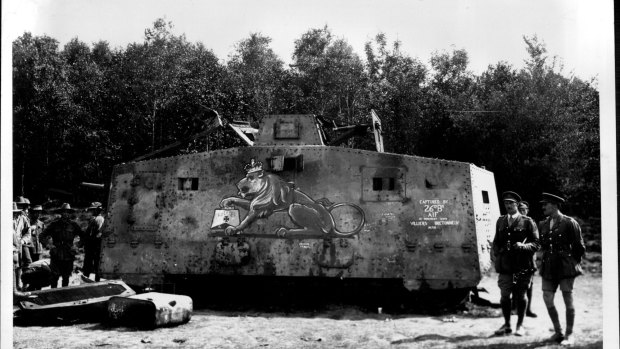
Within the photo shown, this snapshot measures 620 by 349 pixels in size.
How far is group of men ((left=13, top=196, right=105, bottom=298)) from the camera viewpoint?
28.5 feet

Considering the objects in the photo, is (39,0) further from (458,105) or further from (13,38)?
(458,105)

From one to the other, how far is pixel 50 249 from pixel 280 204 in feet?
15.1

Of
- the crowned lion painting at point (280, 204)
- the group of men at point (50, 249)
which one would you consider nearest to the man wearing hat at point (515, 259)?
the crowned lion painting at point (280, 204)

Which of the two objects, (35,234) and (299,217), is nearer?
(299,217)

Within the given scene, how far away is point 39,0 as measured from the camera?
627 centimetres

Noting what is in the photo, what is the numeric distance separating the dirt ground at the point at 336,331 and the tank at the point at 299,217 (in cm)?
63

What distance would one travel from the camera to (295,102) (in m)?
15.6

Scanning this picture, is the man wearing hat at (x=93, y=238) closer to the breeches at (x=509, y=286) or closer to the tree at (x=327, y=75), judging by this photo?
the tree at (x=327, y=75)

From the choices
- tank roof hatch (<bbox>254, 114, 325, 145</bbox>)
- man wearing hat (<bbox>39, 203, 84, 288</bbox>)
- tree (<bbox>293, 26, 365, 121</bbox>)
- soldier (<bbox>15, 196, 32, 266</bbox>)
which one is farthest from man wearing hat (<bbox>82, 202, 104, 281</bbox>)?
tree (<bbox>293, 26, 365, 121</bbox>)

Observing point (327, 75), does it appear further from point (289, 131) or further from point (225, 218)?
point (225, 218)

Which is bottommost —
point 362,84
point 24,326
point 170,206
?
point 24,326

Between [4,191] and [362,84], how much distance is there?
10599mm

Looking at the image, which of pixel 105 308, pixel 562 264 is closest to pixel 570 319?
pixel 562 264

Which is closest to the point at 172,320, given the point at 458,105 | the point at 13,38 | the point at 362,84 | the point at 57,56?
the point at 13,38
